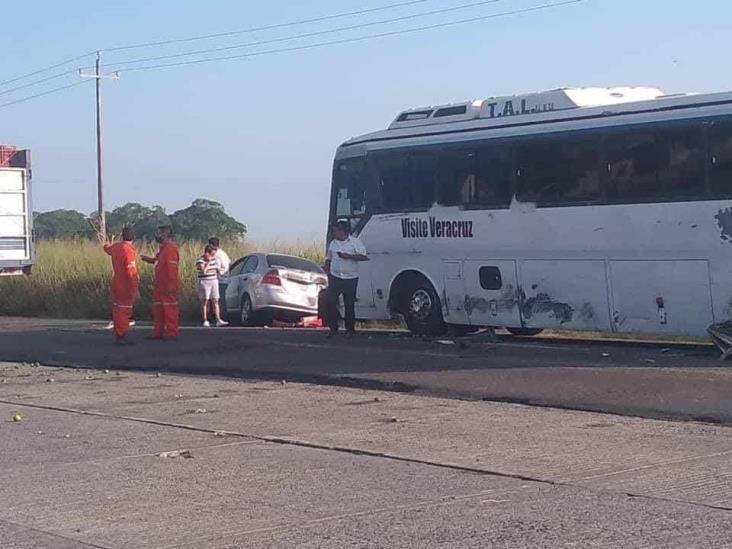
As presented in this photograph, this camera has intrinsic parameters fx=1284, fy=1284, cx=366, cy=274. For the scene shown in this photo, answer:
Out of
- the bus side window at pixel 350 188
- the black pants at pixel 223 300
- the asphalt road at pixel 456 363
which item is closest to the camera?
the asphalt road at pixel 456 363

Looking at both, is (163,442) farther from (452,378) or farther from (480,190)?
(480,190)

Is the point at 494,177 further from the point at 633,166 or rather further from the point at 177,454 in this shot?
the point at 177,454

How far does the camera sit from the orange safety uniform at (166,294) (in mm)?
20641

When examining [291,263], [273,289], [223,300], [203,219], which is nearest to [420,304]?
[273,289]

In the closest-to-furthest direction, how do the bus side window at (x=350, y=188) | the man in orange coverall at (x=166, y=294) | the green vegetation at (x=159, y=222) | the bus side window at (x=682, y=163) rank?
the bus side window at (x=682, y=163), the man in orange coverall at (x=166, y=294), the bus side window at (x=350, y=188), the green vegetation at (x=159, y=222)

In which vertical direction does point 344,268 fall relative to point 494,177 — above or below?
below

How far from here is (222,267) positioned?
80.8 ft

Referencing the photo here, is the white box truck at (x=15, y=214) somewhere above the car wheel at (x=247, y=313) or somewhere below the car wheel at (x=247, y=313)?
above

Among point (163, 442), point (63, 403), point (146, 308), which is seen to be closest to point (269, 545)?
point (163, 442)

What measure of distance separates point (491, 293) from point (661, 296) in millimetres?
3024

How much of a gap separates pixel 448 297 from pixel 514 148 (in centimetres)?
253

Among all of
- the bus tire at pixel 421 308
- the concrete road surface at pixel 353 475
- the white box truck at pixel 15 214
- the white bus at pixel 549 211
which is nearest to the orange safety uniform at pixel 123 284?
the white bus at pixel 549 211

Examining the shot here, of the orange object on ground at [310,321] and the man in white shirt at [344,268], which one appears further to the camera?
the orange object on ground at [310,321]

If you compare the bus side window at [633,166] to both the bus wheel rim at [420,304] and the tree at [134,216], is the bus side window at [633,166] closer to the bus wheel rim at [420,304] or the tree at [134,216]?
the bus wheel rim at [420,304]
